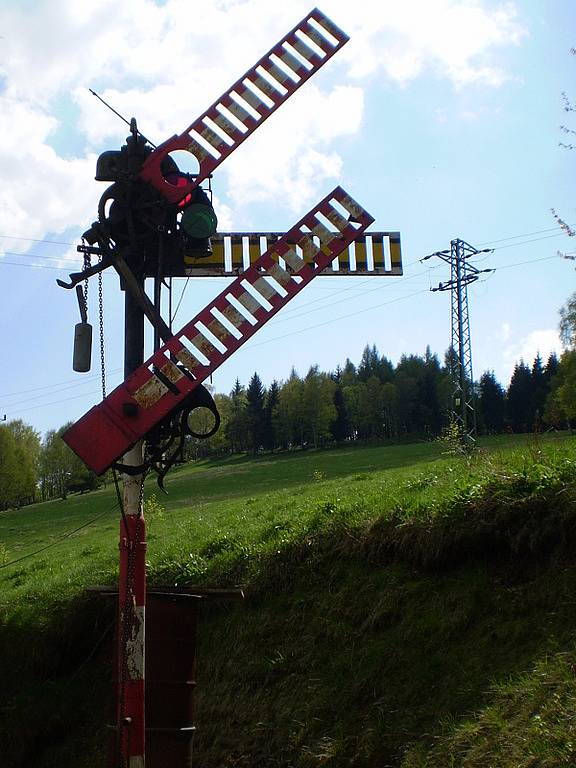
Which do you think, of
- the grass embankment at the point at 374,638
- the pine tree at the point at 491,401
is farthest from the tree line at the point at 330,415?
the grass embankment at the point at 374,638

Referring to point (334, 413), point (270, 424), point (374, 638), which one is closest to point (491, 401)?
point (334, 413)

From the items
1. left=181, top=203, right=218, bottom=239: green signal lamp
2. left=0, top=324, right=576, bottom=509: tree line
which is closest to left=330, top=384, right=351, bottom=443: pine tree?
left=0, top=324, right=576, bottom=509: tree line

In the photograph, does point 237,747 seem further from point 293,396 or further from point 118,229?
point 293,396

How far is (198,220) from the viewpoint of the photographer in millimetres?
8359

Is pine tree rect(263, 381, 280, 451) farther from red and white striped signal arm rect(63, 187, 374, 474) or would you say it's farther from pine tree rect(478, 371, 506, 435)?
red and white striped signal arm rect(63, 187, 374, 474)

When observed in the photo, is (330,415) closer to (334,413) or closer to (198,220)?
(334,413)

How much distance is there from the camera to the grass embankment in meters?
6.29

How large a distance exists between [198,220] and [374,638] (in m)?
5.11

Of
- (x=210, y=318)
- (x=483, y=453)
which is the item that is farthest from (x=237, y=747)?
(x=483, y=453)

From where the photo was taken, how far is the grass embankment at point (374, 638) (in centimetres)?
629

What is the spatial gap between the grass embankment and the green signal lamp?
424cm

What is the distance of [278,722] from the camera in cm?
785

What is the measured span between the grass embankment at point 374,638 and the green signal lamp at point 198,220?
4.24 m

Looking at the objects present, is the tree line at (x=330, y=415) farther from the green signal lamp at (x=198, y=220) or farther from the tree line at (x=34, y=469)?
the green signal lamp at (x=198, y=220)
